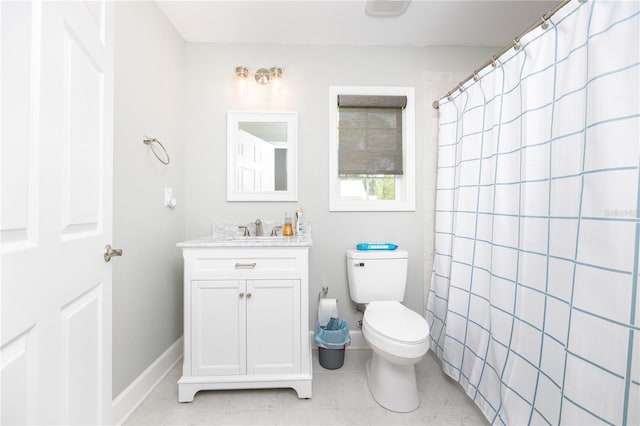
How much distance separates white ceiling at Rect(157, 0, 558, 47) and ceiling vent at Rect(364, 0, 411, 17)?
0.13 feet

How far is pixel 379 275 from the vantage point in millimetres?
1886

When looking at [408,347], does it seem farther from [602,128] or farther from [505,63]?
[505,63]

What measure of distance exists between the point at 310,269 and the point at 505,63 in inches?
67.1

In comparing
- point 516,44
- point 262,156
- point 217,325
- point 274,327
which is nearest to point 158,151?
point 262,156

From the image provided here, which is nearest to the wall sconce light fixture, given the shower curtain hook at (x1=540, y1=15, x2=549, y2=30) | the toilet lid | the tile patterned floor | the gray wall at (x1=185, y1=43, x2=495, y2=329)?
the gray wall at (x1=185, y1=43, x2=495, y2=329)

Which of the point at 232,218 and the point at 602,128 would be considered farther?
the point at 232,218

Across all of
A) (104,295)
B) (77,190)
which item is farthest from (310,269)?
(77,190)

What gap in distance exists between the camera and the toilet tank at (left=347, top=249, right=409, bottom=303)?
1.88m

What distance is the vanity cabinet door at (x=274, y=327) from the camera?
1515 millimetres

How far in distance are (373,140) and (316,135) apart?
444mm

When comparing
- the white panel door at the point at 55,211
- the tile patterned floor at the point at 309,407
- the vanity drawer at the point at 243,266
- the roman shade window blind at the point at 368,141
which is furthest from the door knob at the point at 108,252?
the roman shade window blind at the point at 368,141

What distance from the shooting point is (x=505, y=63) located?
134cm

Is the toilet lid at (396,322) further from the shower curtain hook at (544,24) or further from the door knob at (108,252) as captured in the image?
the shower curtain hook at (544,24)

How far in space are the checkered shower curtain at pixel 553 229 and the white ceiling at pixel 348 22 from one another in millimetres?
608
